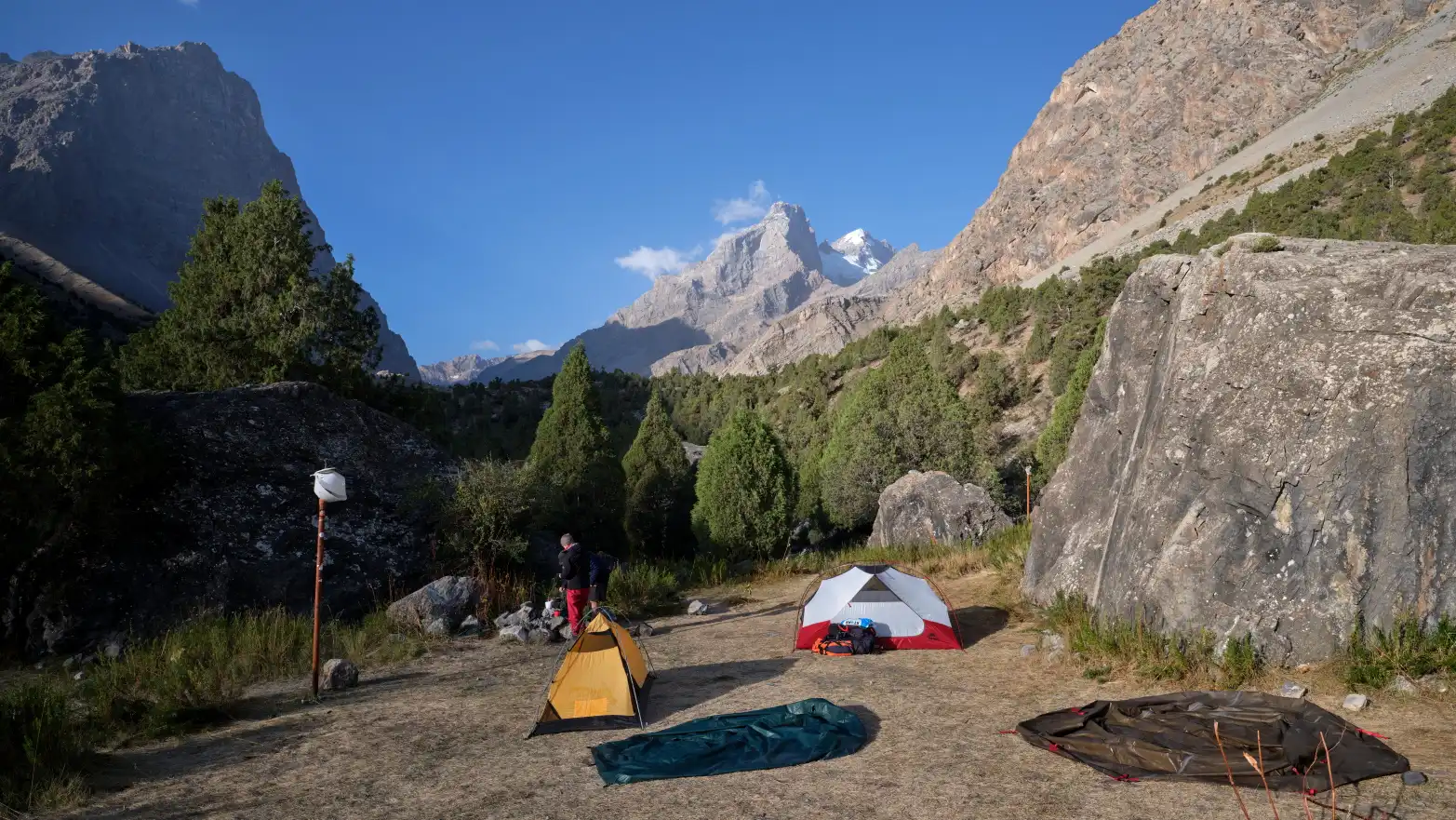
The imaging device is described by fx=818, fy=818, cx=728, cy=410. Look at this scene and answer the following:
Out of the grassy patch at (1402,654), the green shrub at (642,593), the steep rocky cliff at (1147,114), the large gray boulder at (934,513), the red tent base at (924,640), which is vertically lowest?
the red tent base at (924,640)

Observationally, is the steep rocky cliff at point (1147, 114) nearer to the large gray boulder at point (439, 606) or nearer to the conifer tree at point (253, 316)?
the conifer tree at point (253, 316)

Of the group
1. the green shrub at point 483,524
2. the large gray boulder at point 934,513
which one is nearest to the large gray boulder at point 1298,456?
the large gray boulder at point 934,513

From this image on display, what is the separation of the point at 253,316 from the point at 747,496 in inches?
484

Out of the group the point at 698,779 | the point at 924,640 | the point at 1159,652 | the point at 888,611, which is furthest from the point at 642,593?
the point at 1159,652

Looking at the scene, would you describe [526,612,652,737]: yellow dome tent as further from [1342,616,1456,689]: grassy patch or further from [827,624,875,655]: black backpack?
[1342,616,1456,689]: grassy patch

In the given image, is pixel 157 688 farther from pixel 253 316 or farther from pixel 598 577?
pixel 253 316

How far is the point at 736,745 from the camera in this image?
7.57 m

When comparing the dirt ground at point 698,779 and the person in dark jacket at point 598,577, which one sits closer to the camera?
the dirt ground at point 698,779

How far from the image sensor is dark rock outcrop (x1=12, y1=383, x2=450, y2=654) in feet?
39.7

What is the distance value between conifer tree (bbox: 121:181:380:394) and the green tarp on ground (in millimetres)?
14454

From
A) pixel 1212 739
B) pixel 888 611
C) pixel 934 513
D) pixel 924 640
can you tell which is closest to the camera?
pixel 1212 739

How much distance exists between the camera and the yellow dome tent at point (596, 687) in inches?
334

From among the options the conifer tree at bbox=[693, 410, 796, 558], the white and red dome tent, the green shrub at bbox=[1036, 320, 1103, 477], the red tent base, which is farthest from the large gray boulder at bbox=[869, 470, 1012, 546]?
the red tent base

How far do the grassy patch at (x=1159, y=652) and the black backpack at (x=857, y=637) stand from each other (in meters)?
2.53
